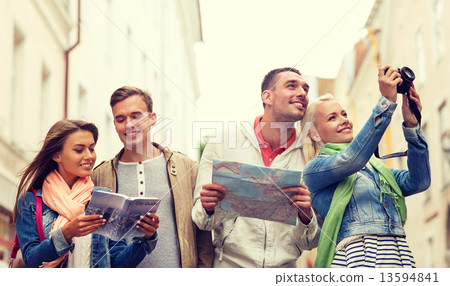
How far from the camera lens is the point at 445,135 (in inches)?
164

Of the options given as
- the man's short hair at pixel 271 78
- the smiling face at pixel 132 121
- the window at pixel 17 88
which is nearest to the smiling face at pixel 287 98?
the man's short hair at pixel 271 78

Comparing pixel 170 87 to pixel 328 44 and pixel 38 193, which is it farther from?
pixel 38 193

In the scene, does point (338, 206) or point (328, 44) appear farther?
point (328, 44)

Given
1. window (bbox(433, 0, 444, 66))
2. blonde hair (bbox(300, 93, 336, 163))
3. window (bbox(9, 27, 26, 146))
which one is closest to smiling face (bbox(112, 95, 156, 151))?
blonde hair (bbox(300, 93, 336, 163))

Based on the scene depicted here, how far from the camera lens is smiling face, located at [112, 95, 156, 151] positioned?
118 inches

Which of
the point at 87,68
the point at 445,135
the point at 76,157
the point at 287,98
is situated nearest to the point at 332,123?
the point at 287,98

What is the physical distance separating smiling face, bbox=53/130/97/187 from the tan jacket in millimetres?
165

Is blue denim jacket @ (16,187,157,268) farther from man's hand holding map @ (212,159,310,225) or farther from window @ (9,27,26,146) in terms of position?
window @ (9,27,26,146)

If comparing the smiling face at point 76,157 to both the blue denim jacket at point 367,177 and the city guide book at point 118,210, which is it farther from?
the blue denim jacket at point 367,177

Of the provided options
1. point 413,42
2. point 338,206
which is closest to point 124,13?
point 413,42

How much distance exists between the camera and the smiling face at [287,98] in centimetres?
303

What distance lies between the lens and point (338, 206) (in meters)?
2.62

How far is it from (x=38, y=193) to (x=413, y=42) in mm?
2591
